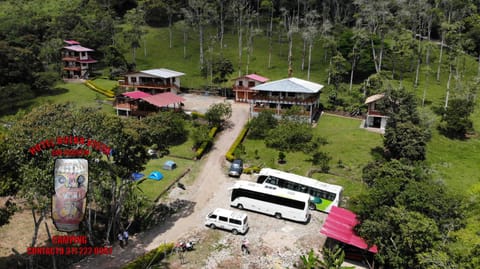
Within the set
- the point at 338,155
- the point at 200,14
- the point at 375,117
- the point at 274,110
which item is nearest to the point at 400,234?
the point at 338,155

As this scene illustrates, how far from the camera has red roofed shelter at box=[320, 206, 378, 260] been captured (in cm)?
2742

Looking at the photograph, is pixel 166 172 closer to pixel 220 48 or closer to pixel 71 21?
pixel 220 48

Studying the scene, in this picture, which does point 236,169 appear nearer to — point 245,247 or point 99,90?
point 245,247

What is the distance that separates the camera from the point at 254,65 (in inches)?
3425

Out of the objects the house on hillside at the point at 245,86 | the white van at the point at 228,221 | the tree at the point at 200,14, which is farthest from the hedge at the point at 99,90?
the white van at the point at 228,221

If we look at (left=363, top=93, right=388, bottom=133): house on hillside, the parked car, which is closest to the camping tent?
the parked car

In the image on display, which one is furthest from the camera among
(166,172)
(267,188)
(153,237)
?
(166,172)

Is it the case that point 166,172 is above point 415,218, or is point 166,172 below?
below

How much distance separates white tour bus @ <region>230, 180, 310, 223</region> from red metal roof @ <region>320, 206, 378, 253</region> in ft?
8.70

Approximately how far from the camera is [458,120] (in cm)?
4947

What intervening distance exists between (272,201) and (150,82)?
41868 mm

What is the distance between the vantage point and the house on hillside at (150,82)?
2623 inches

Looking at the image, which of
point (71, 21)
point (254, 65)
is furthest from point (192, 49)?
point (71, 21)

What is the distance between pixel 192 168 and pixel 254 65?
159ft
